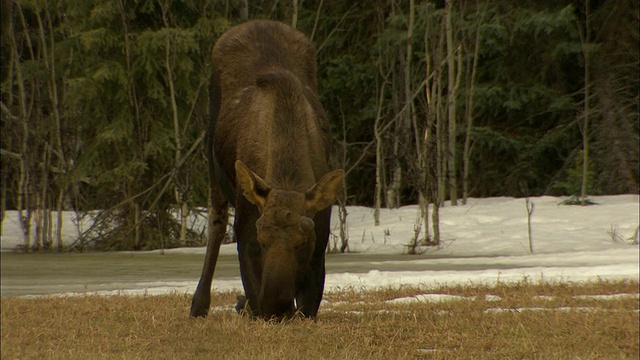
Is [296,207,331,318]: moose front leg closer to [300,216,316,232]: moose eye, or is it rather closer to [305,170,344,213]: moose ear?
[305,170,344,213]: moose ear

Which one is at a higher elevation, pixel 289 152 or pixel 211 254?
pixel 289 152

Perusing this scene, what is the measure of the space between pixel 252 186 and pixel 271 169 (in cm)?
43

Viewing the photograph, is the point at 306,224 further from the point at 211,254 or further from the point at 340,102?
the point at 340,102

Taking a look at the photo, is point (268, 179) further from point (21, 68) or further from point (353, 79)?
point (353, 79)

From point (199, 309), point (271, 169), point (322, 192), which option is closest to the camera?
point (322, 192)

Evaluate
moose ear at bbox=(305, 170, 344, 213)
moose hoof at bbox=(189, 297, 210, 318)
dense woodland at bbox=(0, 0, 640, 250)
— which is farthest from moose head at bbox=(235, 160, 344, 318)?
dense woodland at bbox=(0, 0, 640, 250)

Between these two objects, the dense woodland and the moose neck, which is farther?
the dense woodland

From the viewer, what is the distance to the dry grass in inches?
272

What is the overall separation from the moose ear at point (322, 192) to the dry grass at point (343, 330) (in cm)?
87

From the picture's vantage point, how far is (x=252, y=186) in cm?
749

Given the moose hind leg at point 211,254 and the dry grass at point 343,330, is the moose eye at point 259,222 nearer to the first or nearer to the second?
the dry grass at point 343,330

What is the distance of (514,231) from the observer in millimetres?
23203

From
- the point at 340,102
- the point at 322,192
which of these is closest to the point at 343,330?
the point at 322,192

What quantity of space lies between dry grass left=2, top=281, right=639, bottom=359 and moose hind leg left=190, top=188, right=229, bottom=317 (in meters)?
0.18
